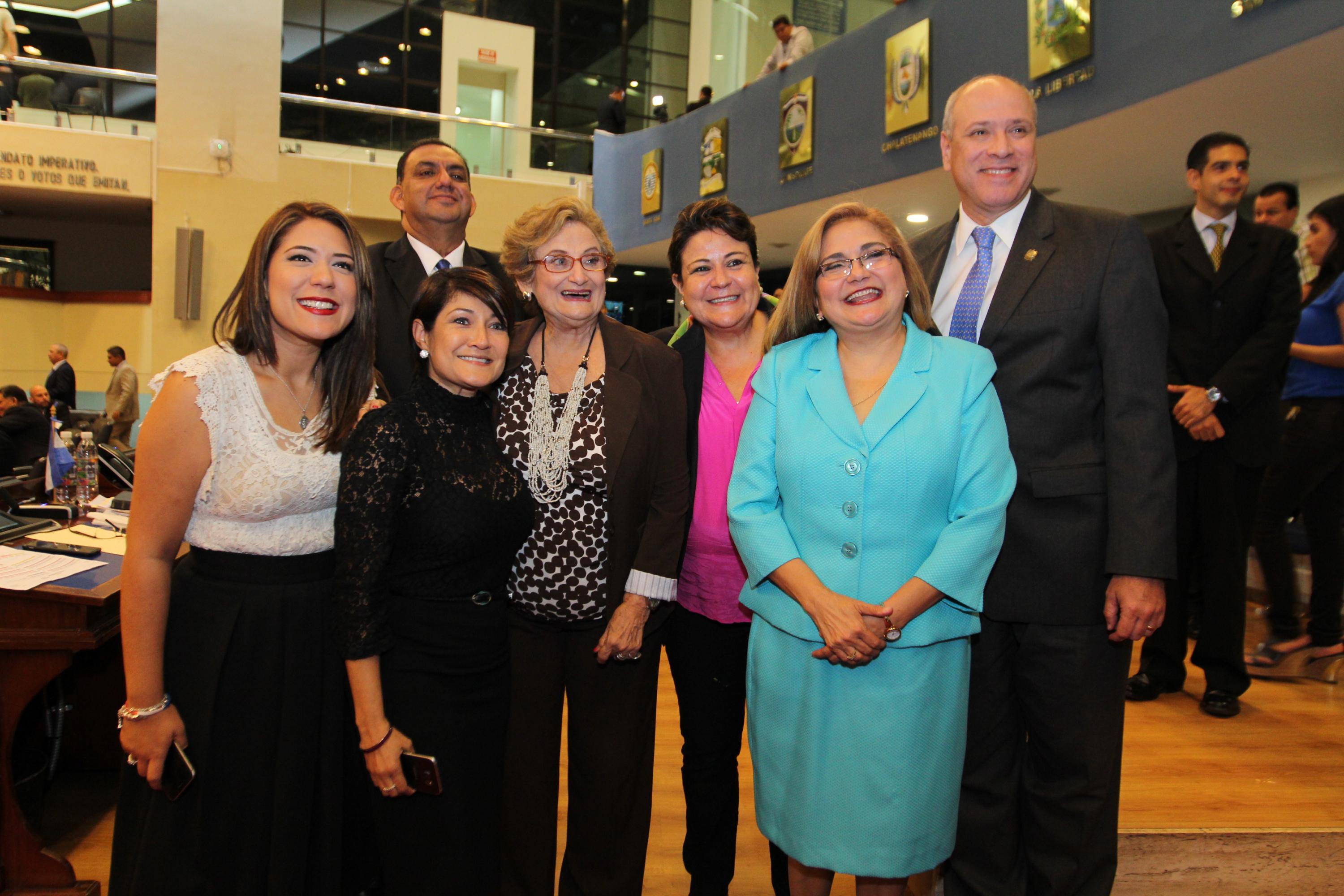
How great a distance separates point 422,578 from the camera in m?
1.72

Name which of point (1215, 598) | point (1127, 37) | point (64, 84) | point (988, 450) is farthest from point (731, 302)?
point (64, 84)

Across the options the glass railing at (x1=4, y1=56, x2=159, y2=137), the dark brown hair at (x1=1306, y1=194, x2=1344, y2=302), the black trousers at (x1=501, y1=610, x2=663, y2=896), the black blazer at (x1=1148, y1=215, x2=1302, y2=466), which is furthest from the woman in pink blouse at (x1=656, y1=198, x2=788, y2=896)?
the glass railing at (x1=4, y1=56, x2=159, y2=137)

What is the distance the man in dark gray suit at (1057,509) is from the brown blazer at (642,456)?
28.0 inches

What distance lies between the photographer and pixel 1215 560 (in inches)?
128

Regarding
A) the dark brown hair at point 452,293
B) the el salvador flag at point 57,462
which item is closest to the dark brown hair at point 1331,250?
the dark brown hair at point 452,293

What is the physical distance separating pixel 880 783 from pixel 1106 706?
1.88 feet

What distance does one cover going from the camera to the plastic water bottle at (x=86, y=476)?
3133mm

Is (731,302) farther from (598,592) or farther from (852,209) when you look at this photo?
(598,592)

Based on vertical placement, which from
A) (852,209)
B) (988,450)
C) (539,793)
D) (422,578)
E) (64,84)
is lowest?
(539,793)

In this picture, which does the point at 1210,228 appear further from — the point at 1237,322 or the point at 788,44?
the point at 788,44

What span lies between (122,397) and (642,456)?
11089 millimetres

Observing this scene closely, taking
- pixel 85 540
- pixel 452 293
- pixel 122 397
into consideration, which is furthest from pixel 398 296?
pixel 122 397

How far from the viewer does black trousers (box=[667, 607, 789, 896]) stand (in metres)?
2.18

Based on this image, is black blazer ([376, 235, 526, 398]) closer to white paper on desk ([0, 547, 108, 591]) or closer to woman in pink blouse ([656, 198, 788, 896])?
woman in pink blouse ([656, 198, 788, 896])
